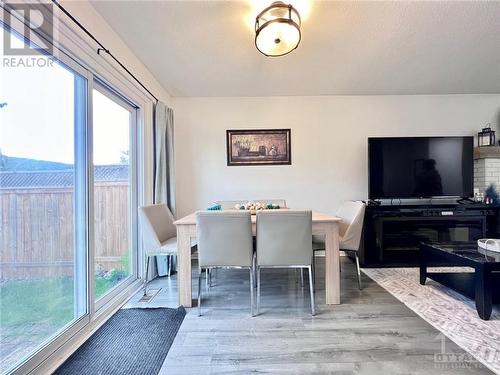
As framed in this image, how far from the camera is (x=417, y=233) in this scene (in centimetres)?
341

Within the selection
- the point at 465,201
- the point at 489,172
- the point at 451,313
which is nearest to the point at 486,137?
the point at 489,172

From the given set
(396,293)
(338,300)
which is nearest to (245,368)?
(338,300)

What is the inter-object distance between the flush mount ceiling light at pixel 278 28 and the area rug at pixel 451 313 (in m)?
2.39

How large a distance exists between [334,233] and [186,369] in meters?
1.51

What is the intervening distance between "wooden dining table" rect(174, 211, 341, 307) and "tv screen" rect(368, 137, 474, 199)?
1544 mm

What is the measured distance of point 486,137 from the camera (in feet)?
12.0

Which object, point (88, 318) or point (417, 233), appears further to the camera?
point (417, 233)

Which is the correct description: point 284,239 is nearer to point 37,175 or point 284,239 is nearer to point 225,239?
point 225,239

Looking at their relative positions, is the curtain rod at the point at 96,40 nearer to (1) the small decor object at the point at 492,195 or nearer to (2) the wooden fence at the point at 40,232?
(2) the wooden fence at the point at 40,232

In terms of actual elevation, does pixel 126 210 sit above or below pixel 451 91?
below

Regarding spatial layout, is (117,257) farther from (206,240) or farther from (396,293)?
(396,293)

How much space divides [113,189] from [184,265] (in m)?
1.08

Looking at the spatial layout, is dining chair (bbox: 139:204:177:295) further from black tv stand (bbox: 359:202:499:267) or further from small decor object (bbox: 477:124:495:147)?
small decor object (bbox: 477:124:495:147)

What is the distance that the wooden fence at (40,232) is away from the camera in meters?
1.41
